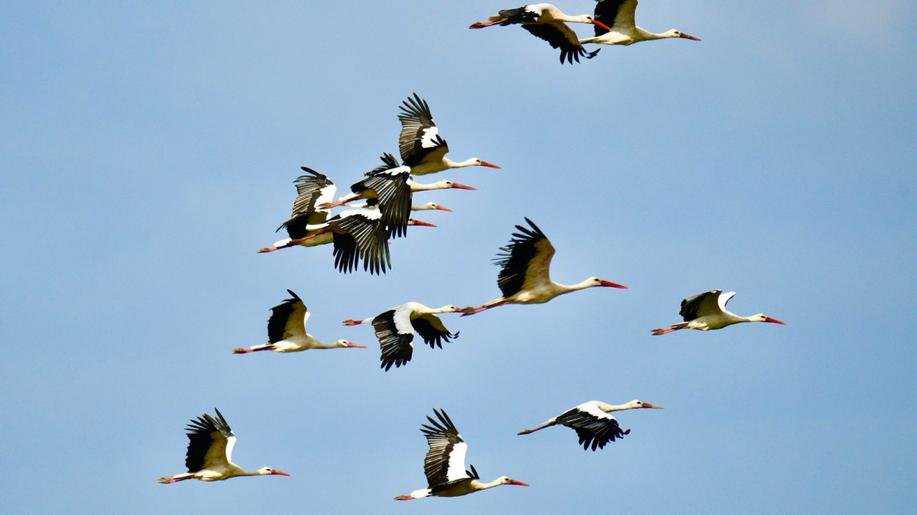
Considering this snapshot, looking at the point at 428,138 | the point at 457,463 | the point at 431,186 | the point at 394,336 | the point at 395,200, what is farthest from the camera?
the point at 431,186

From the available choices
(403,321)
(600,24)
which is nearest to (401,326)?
(403,321)

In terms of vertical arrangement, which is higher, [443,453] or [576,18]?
[576,18]

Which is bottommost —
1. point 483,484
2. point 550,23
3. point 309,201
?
point 483,484

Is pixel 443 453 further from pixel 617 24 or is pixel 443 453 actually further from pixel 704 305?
pixel 617 24

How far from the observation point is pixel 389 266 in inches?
844

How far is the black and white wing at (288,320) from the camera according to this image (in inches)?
970

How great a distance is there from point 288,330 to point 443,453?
4.08 m

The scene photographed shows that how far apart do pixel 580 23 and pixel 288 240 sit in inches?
241

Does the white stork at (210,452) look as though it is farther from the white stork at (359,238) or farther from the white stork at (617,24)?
the white stork at (617,24)

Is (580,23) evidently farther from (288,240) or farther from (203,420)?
(203,420)

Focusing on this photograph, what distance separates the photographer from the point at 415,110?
1022 inches

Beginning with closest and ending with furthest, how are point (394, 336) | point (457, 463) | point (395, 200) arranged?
point (395, 200)
point (457, 463)
point (394, 336)

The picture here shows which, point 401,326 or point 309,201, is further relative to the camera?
point 309,201

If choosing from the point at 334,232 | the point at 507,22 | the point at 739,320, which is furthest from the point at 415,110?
Result: the point at 739,320
